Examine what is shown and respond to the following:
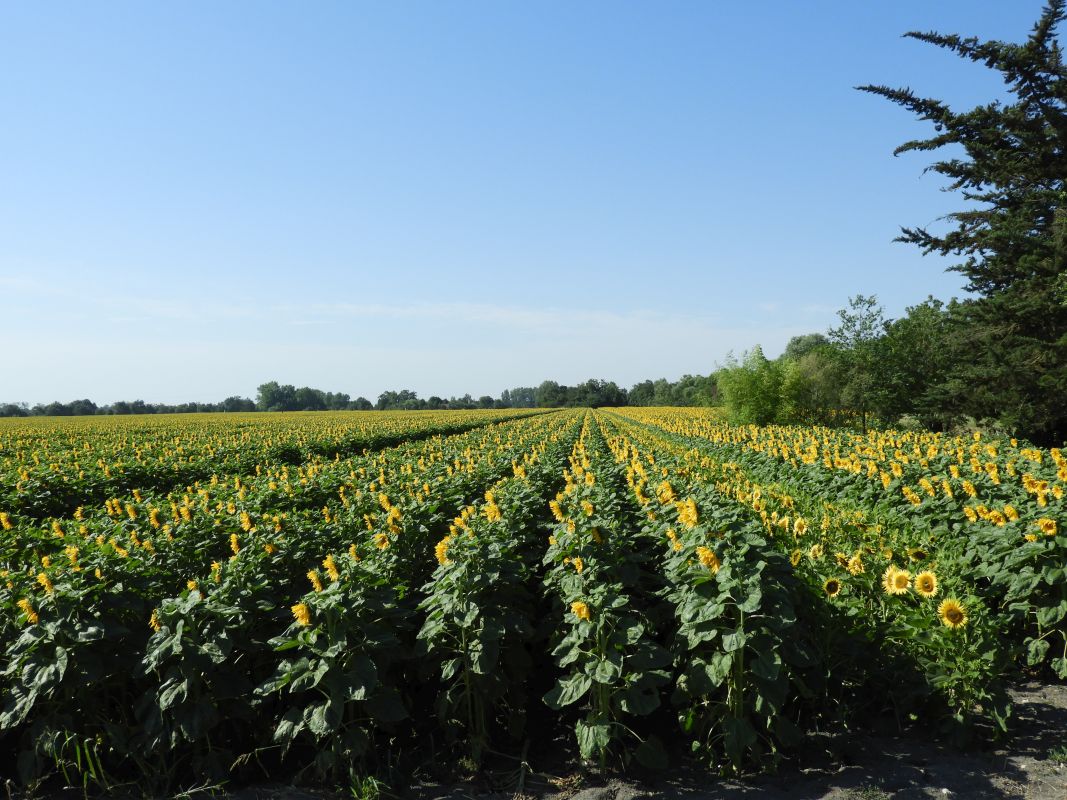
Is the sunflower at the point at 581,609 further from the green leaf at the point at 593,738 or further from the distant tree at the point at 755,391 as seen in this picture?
the distant tree at the point at 755,391

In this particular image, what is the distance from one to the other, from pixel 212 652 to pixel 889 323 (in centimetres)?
4510

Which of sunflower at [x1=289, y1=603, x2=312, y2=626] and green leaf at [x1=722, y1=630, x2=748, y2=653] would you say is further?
sunflower at [x1=289, y1=603, x2=312, y2=626]

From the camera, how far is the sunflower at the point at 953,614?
4090 mm

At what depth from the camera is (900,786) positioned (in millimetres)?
3598

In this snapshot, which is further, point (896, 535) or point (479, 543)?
point (896, 535)

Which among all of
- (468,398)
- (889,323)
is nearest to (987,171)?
(889,323)

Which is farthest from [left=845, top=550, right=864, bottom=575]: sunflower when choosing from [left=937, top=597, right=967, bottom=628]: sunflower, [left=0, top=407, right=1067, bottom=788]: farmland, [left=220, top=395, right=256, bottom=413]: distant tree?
[left=220, top=395, right=256, bottom=413]: distant tree

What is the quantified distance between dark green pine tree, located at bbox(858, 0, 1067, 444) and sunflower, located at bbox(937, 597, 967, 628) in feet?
62.8

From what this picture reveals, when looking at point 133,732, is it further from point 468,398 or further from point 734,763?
point 468,398

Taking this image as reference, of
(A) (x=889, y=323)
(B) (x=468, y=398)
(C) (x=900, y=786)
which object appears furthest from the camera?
(B) (x=468, y=398)

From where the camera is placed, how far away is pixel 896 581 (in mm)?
4645

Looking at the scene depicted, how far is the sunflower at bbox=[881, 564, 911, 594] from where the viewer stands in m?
4.61

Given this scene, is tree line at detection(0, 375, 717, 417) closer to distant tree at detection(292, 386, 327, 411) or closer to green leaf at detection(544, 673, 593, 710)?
distant tree at detection(292, 386, 327, 411)

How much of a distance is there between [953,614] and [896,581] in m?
0.55
